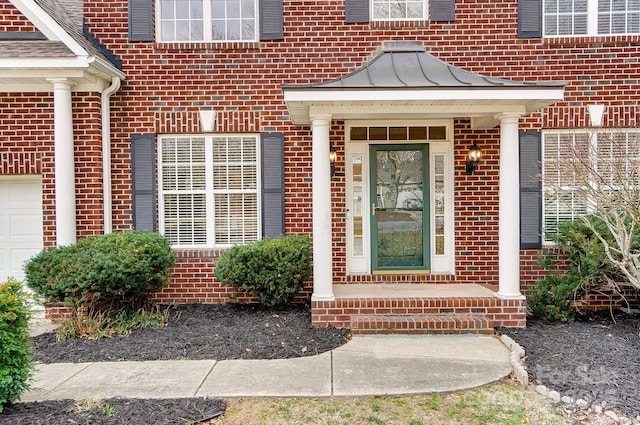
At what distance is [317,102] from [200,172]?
2.42 m

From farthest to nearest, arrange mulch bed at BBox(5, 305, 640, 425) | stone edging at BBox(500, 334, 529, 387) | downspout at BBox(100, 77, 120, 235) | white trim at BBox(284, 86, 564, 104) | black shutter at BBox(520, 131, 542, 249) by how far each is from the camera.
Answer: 1. black shutter at BBox(520, 131, 542, 249)
2. downspout at BBox(100, 77, 120, 235)
3. white trim at BBox(284, 86, 564, 104)
4. stone edging at BBox(500, 334, 529, 387)
5. mulch bed at BBox(5, 305, 640, 425)

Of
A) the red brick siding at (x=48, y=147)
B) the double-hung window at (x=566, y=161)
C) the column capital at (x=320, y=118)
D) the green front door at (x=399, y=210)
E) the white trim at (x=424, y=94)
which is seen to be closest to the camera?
the white trim at (x=424, y=94)

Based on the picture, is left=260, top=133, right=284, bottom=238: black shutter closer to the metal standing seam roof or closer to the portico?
the portico

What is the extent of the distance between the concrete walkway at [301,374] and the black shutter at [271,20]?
456 cm

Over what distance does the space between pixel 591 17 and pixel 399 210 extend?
4.03 metres

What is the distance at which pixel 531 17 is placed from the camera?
641 cm

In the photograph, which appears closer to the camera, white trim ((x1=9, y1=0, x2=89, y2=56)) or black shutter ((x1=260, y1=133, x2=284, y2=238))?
white trim ((x1=9, y1=0, x2=89, y2=56))

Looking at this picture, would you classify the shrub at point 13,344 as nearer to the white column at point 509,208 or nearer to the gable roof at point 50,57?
the gable roof at point 50,57

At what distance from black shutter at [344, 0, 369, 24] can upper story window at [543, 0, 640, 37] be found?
2.67 meters

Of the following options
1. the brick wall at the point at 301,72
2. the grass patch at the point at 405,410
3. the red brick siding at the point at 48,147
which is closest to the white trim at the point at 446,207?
the brick wall at the point at 301,72

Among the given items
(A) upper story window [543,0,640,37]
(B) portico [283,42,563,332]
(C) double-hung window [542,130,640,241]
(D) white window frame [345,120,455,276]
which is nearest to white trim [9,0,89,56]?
(B) portico [283,42,563,332]

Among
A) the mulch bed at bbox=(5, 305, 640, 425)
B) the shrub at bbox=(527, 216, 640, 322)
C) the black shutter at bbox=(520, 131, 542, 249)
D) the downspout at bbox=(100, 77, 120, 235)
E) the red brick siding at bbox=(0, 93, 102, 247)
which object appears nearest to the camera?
the mulch bed at bbox=(5, 305, 640, 425)

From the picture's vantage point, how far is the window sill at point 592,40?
6371 mm

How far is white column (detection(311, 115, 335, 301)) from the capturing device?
5301 millimetres
